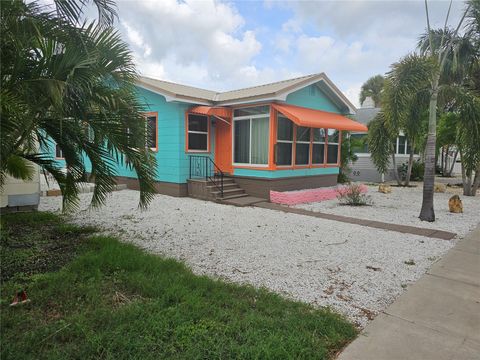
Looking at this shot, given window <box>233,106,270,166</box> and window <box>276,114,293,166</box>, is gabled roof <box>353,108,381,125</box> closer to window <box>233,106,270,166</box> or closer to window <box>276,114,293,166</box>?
window <box>276,114,293,166</box>

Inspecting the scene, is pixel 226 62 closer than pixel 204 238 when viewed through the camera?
No

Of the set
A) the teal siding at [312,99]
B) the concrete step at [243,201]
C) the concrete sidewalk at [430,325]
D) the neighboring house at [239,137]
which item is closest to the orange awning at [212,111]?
the neighboring house at [239,137]

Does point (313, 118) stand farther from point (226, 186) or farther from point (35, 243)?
point (35, 243)

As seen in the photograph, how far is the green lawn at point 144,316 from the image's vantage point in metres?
2.54

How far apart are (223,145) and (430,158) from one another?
21.9 feet

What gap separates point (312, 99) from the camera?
1220 centimetres

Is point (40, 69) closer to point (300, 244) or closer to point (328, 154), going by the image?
point (300, 244)

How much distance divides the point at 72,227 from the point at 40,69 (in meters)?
3.82

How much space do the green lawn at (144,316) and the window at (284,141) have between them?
7.10 metres

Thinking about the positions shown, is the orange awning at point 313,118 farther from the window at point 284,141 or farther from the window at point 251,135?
the window at point 251,135

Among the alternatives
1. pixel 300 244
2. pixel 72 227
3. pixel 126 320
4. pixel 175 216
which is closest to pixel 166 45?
pixel 175 216

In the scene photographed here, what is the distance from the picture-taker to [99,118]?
4.31 meters

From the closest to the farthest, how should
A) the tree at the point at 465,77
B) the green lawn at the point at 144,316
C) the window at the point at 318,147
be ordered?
the green lawn at the point at 144,316 → the tree at the point at 465,77 → the window at the point at 318,147

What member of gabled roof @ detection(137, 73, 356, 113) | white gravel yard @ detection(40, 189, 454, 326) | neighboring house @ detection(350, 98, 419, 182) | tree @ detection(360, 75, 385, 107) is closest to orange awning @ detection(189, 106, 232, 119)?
gabled roof @ detection(137, 73, 356, 113)
